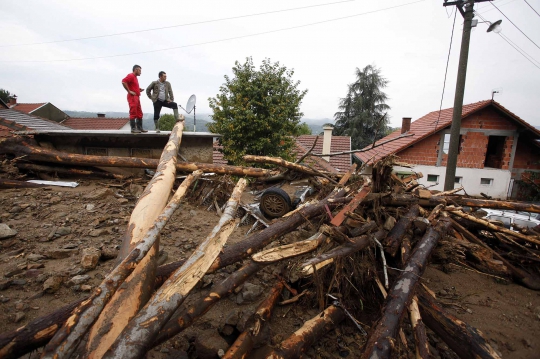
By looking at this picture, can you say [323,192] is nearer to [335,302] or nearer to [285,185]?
[285,185]

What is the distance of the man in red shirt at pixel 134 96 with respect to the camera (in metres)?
6.62

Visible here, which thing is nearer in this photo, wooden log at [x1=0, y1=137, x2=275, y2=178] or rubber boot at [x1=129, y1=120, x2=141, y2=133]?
wooden log at [x1=0, y1=137, x2=275, y2=178]

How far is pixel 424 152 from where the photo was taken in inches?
579

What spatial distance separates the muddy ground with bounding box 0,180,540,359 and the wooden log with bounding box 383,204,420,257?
0.92 meters

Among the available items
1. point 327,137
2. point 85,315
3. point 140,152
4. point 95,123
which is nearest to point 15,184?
point 140,152

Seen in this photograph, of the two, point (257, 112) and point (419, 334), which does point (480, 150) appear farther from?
point (419, 334)

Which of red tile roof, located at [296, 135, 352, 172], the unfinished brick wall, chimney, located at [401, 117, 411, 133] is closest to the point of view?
the unfinished brick wall

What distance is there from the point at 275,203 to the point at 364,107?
98.2 ft

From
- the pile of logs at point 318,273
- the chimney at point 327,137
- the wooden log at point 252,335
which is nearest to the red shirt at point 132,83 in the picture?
the pile of logs at point 318,273

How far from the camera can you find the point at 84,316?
5.29 feet

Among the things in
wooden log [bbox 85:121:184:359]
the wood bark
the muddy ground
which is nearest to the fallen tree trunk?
the muddy ground

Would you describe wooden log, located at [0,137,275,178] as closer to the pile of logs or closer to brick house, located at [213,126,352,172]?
the pile of logs

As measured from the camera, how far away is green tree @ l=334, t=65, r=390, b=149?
30.4m

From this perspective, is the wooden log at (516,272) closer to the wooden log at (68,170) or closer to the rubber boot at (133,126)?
the wooden log at (68,170)
